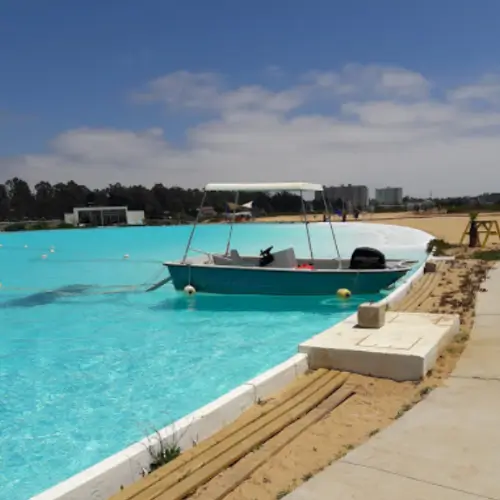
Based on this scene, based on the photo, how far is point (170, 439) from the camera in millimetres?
3877

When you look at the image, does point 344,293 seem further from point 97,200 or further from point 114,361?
point 97,200

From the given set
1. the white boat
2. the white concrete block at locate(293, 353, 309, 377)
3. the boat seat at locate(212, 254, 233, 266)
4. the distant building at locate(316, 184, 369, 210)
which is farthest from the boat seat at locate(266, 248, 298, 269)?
the distant building at locate(316, 184, 369, 210)

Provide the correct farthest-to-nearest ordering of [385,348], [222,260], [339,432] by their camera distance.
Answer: [222,260] → [385,348] → [339,432]

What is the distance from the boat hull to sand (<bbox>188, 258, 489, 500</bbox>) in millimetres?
6370

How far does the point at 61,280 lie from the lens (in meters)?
20.8

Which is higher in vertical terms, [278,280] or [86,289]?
[278,280]

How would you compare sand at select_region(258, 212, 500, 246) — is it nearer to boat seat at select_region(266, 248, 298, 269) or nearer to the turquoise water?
boat seat at select_region(266, 248, 298, 269)

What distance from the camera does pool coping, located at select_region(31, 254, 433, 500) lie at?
10.6ft

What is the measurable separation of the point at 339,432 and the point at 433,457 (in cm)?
78

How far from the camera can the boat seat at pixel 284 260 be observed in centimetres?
1424

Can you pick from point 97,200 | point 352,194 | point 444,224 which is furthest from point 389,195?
point 444,224

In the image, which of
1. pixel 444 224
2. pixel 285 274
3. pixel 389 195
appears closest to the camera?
pixel 285 274

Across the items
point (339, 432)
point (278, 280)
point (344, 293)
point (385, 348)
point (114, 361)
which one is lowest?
point (114, 361)

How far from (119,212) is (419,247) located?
6330cm
